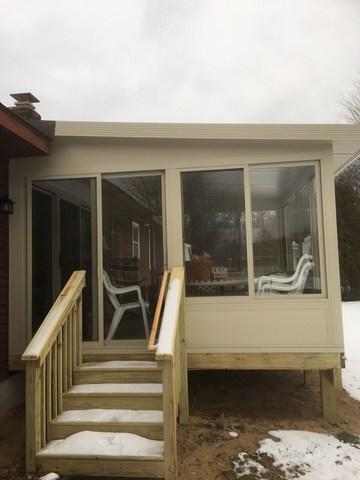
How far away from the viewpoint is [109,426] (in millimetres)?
3055

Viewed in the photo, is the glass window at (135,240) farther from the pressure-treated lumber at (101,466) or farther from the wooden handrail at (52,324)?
the pressure-treated lumber at (101,466)

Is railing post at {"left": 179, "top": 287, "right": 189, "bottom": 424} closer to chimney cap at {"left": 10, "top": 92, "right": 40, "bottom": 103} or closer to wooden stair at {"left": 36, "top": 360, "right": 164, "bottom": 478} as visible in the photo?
wooden stair at {"left": 36, "top": 360, "right": 164, "bottom": 478}

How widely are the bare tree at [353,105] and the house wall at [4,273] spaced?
52.0 ft

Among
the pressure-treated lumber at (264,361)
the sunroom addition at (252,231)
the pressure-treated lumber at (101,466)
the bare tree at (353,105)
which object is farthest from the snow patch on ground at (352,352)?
the bare tree at (353,105)

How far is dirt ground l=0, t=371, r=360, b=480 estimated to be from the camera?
308cm

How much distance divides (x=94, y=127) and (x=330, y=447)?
3602 millimetres

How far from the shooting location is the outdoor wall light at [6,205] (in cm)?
413

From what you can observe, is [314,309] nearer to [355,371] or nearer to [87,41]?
[355,371]

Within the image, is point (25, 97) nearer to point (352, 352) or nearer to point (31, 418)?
point (31, 418)

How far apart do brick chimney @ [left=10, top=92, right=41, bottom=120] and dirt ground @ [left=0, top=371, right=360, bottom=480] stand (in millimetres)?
3194

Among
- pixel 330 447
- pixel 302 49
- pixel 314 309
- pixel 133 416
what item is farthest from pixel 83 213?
pixel 302 49

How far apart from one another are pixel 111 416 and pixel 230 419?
1.31m

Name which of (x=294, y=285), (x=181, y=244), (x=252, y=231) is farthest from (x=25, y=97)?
(x=294, y=285)

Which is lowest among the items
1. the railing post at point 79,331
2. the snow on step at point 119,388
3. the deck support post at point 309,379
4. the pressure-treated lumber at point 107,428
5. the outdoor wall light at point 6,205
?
the deck support post at point 309,379
